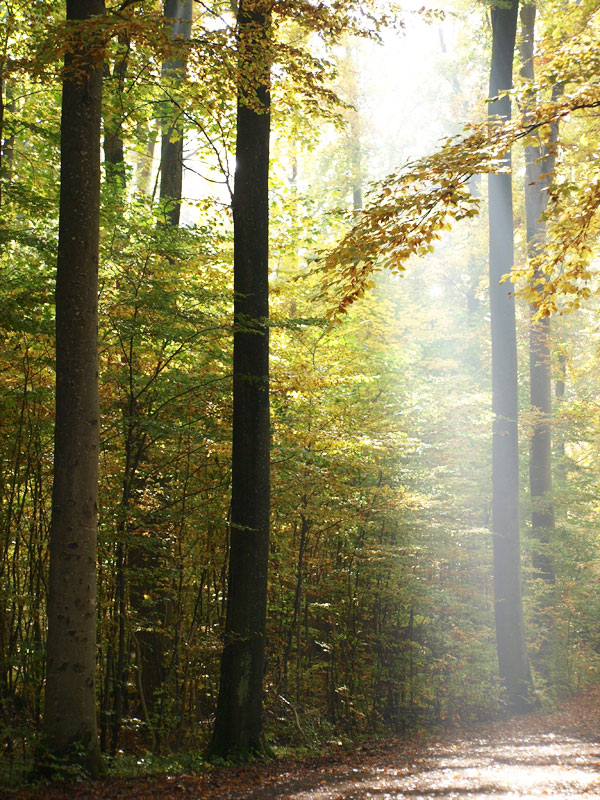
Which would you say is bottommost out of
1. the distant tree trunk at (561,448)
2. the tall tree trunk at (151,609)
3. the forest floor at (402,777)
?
the forest floor at (402,777)

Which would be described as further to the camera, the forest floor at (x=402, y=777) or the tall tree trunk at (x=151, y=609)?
the tall tree trunk at (x=151, y=609)

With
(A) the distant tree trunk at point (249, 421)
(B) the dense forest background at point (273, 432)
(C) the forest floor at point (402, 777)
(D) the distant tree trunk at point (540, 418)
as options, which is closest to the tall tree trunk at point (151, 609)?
(B) the dense forest background at point (273, 432)

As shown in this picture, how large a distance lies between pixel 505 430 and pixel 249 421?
680cm

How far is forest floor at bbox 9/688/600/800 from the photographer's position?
4.95m

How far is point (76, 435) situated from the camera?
16.3ft

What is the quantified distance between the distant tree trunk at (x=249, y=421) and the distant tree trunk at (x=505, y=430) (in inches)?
257

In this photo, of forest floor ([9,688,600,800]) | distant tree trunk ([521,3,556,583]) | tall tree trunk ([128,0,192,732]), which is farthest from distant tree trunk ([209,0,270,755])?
distant tree trunk ([521,3,556,583])

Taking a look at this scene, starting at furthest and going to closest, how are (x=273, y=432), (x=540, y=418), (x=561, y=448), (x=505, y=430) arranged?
(x=561, y=448), (x=540, y=418), (x=505, y=430), (x=273, y=432)

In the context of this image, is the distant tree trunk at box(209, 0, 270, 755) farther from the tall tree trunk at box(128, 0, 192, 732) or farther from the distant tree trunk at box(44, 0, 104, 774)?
the distant tree trunk at box(44, 0, 104, 774)

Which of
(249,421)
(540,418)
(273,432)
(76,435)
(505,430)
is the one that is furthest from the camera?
(540,418)

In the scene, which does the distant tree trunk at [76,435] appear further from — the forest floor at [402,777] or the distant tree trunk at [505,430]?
the distant tree trunk at [505,430]

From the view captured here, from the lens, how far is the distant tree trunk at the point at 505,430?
1175cm

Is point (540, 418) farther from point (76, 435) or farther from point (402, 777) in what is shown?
point (76, 435)

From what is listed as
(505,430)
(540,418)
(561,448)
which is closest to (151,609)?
(505,430)
